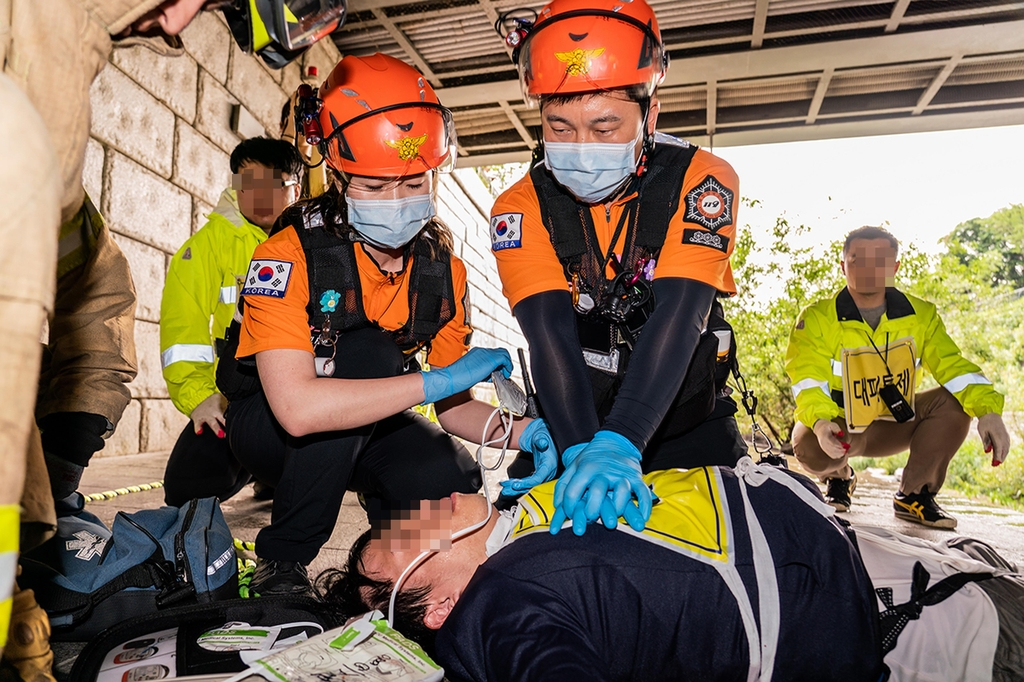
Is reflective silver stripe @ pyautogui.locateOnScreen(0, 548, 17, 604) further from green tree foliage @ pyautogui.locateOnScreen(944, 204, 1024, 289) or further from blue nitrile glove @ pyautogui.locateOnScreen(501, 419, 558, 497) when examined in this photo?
green tree foliage @ pyautogui.locateOnScreen(944, 204, 1024, 289)

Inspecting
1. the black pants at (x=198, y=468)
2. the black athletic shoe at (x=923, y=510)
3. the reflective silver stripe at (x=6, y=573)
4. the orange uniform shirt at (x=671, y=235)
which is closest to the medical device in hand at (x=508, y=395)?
the orange uniform shirt at (x=671, y=235)

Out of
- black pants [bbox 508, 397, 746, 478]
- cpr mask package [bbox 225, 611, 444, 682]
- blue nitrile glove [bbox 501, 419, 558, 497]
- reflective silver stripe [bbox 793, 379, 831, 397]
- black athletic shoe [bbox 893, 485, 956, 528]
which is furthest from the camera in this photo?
reflective silver stripe [bbox 793, 379, 831, 397]

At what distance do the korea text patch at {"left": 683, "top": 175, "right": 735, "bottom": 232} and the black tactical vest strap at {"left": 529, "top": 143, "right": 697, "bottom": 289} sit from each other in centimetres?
5

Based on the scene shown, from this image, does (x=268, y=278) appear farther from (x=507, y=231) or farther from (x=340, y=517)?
(x=340, y=517)

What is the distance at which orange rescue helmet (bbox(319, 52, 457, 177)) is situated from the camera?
1913 millimetres

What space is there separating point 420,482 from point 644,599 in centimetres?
96

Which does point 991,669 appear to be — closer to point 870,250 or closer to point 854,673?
point 854,673

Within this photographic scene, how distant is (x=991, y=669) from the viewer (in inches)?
51.6

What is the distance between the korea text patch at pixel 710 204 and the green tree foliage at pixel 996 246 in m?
8.93

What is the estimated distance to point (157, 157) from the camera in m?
3.97

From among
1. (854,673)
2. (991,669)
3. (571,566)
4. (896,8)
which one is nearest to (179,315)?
(571,566)

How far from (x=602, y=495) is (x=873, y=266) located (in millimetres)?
3209

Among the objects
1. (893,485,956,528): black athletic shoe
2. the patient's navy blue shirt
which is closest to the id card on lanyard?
(893,485,956,528): black athletic shoe

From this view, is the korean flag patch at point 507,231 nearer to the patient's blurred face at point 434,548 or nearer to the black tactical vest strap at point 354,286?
the black tactical vest strap at point 354,286
